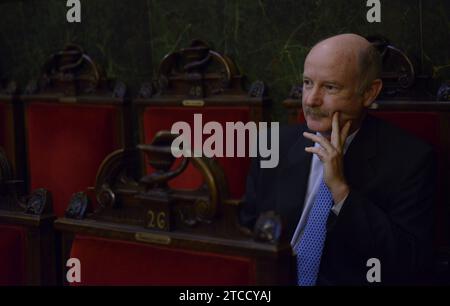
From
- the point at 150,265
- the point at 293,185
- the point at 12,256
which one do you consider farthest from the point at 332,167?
the point at 12,256

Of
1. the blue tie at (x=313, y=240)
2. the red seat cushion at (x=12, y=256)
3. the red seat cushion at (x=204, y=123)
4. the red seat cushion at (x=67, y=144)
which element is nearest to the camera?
the red seat cushion at (x=12, y=256)

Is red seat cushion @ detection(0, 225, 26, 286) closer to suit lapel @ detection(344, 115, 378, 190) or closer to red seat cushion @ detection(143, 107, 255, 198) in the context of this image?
suit lapel @ detection(344, 115, 378, 190)

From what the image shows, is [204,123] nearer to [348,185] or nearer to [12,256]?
[348,185]

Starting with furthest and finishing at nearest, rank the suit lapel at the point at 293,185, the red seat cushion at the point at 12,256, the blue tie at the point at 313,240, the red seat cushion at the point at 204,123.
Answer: the red seat cushion at the point at 204,123
the suit lapel at the point at 293,185
the blue tie at the point at 313,240
the red seat cushion at the point at 12,256

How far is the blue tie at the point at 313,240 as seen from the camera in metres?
1.17

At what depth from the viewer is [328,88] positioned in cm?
132

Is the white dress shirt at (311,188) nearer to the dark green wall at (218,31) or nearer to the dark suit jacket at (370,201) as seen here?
the dark suit jacket at (370,201)

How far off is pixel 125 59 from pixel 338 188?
4.77 ft

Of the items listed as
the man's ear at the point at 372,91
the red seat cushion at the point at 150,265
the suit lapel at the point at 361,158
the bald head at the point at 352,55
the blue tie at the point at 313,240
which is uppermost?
the bald head at the point at 352,55

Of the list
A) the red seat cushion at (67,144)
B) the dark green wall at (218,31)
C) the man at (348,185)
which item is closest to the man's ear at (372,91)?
the man at (348,185)

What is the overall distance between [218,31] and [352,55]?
969 mm

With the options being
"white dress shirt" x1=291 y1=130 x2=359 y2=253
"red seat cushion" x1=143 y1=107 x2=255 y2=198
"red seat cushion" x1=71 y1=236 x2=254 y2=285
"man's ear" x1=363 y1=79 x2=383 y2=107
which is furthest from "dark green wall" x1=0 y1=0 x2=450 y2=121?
"red seat cushion" x1=71 y1=236 x2=254 y2=285

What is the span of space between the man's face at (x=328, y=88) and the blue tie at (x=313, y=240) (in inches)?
5.6

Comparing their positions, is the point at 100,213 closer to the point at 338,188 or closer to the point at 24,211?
the point at 24,211
